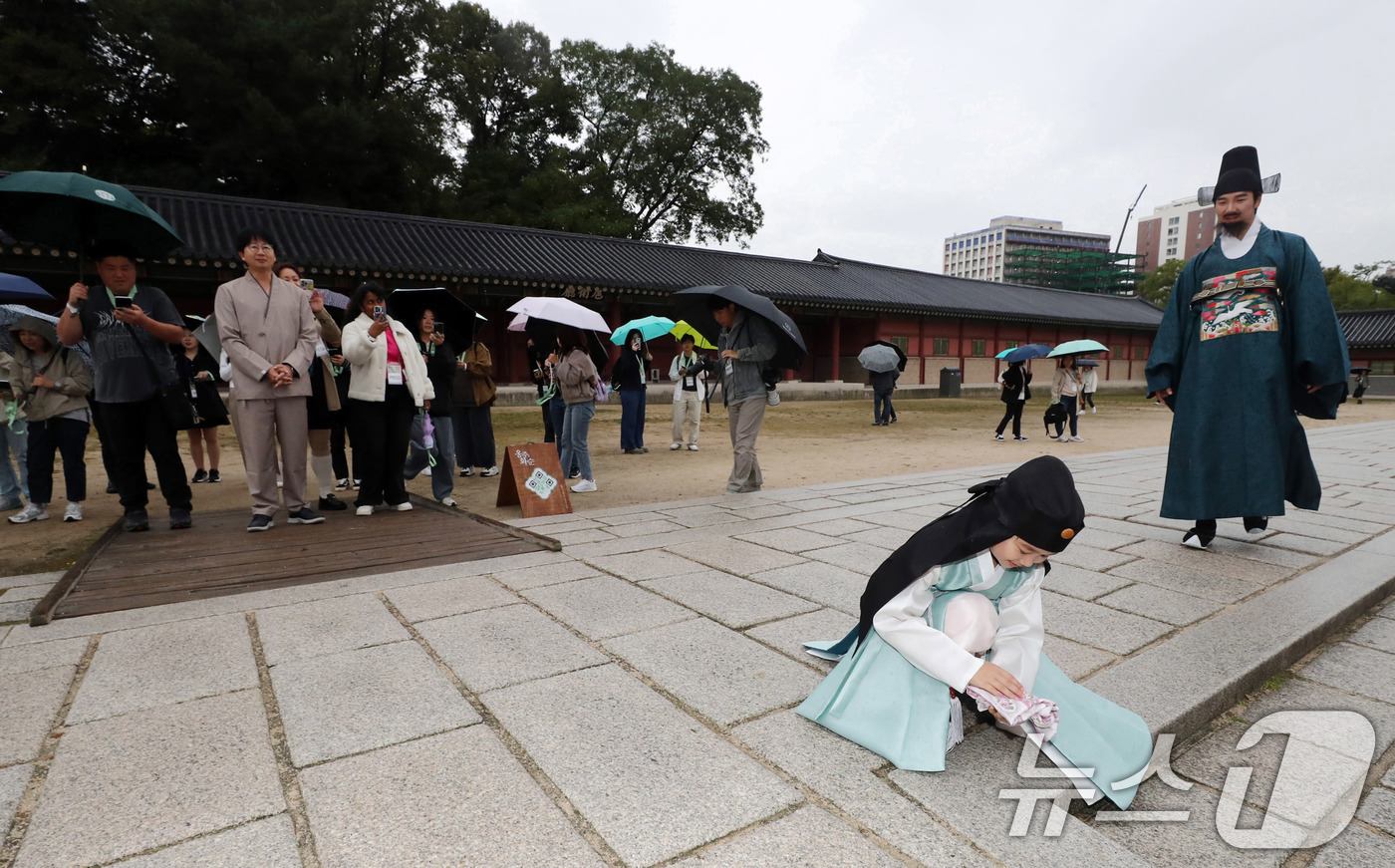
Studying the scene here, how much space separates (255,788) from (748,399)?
4.19 metres

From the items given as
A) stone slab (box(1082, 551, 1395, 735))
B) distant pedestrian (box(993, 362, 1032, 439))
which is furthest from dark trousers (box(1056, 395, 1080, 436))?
stone slab (box(1082, 551, 1395, 735))

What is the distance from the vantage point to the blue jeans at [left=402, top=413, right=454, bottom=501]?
206 inches

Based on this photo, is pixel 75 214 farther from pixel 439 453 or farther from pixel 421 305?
pixel 439 453

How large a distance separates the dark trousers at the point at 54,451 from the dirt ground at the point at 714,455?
8.9 inches

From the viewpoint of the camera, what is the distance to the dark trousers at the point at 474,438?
701 cm

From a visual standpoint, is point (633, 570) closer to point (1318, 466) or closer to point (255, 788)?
point (255, 788)

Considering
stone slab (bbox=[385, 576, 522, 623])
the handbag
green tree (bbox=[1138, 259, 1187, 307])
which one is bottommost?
stone slab (bbox=[385, 576, 522, 623])

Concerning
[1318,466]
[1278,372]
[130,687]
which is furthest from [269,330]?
[1318,466]

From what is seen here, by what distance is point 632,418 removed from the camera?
867cm

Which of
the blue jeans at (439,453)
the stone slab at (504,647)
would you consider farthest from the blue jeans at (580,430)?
the stone slab at (504,647)

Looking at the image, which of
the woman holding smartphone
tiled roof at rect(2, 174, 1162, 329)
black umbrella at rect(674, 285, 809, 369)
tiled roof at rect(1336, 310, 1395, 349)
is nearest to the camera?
the woman holding smartphone

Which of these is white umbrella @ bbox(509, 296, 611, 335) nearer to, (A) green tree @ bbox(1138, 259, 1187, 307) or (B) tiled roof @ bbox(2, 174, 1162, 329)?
(B) tiled roof @ bbox(2, 174, 1162, 329)

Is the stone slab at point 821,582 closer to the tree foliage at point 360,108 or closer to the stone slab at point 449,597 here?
the stone slab at point 449,597

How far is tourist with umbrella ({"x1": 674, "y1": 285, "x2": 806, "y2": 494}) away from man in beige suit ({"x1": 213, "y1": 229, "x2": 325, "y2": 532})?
107 inches
